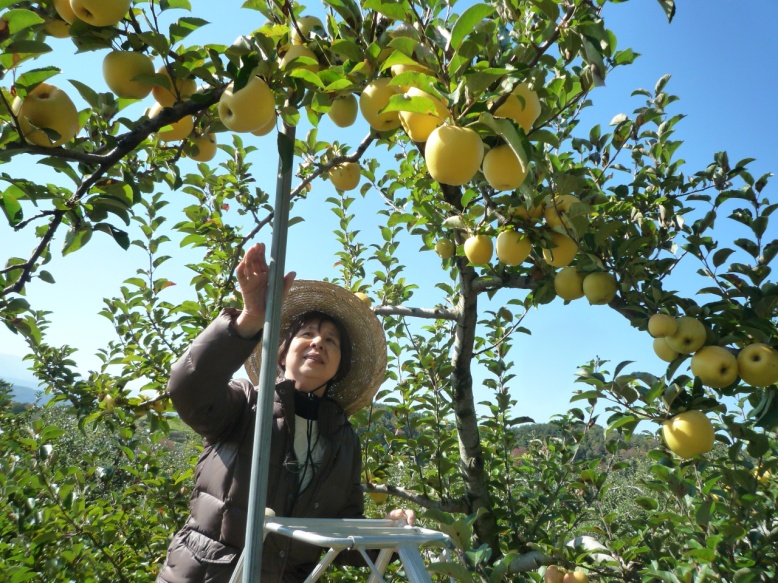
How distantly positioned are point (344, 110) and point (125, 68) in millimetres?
443

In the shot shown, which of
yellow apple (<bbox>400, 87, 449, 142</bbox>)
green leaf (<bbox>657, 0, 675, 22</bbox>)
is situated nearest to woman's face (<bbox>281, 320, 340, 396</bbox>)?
yellow apple (<bbox>400, 87, 449, 142</bbox>)

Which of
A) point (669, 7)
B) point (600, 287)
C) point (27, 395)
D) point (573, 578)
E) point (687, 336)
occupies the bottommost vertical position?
point (27, 395)

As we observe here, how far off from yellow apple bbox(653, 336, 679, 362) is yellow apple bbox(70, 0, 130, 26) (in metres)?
1.63

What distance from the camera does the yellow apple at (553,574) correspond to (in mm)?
1744

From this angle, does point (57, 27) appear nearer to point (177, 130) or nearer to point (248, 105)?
point (177, 130)

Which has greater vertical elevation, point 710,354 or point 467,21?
point 467,21

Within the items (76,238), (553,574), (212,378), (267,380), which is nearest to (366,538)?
(267,380)

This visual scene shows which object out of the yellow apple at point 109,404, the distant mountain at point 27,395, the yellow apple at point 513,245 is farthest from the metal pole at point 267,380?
the distant mountain at point 27,395

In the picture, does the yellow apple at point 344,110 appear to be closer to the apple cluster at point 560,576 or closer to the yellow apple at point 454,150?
the yellow apple at point 454,150

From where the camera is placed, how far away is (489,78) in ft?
2.96

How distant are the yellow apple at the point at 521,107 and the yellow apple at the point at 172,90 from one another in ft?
2.14

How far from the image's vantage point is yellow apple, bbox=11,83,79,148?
1015mm

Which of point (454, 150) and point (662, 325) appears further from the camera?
point (662, 325)

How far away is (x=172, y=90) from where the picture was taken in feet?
3.62
